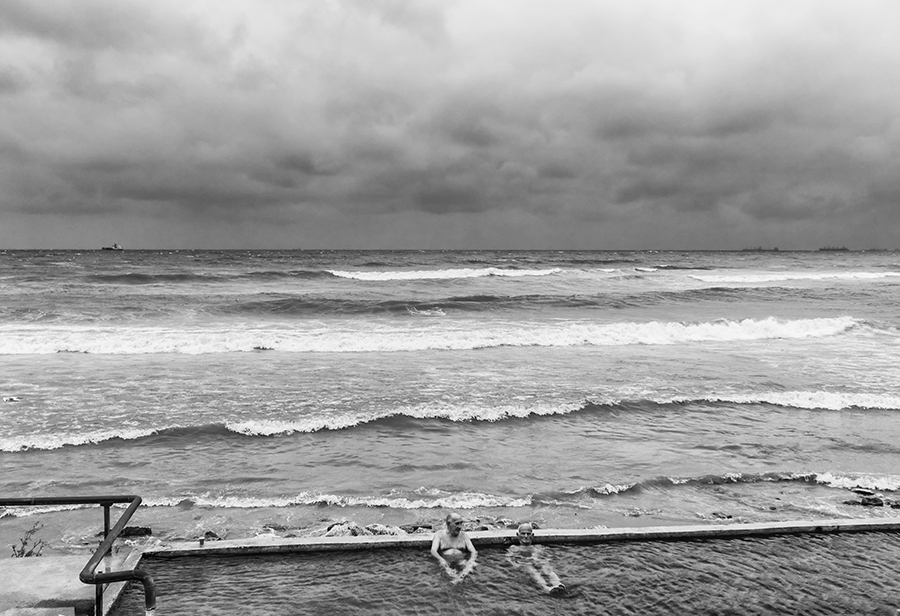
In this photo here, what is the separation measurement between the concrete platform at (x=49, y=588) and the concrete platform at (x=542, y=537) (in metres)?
0.71

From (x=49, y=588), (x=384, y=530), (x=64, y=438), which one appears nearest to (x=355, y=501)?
(x=384, y=530)

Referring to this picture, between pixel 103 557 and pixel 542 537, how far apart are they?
4.22 metres

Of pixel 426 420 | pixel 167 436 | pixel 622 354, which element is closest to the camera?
pixel 167 436

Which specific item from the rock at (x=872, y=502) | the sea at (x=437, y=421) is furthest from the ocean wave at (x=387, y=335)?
the rock at (x=872, y=502)

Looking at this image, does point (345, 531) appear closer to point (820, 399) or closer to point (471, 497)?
point (471, 497)

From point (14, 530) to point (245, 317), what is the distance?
2153 centimetres

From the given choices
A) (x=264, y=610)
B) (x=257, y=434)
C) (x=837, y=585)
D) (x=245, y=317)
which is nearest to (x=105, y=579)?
(x=264, y=610)

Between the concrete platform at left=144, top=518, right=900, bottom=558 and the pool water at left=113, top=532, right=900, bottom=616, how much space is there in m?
0.08

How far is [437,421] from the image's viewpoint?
41.3ft

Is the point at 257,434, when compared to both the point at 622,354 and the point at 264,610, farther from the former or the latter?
the point at 622,354

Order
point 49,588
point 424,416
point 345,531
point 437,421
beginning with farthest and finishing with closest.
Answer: point 424,416
point 437,421
point 345,531
point 49,588

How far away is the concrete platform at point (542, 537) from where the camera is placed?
627 centimetres

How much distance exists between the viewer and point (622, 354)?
2084 centimetres

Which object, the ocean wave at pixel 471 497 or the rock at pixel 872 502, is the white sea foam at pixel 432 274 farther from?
the rock at pixel 872 502
